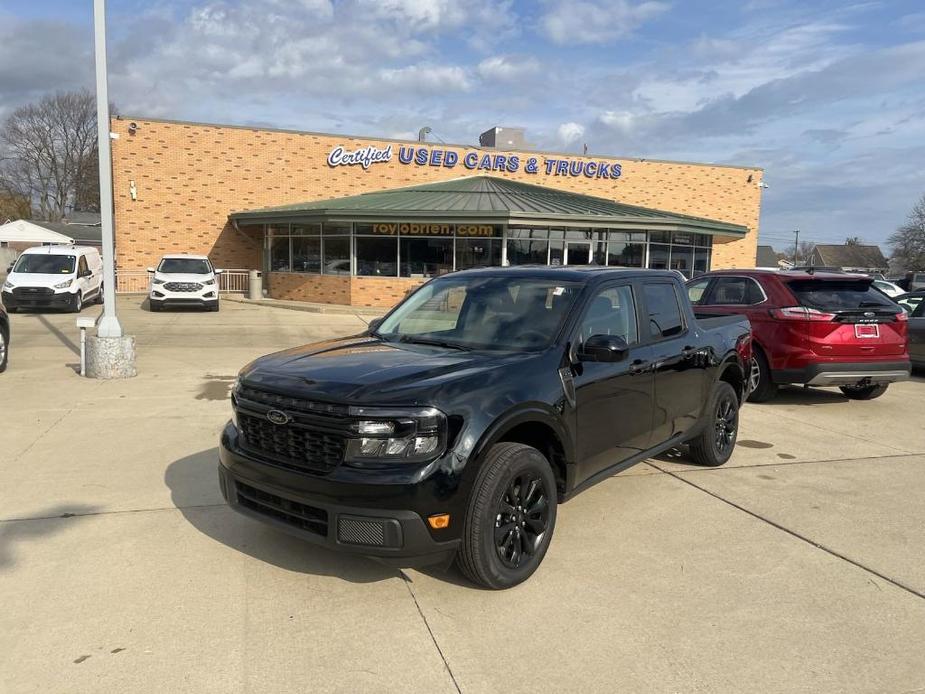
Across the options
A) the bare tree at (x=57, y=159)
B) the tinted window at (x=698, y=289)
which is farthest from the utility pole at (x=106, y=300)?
the bare tree at (x=57, y=159)

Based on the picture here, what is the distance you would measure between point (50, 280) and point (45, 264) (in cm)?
110

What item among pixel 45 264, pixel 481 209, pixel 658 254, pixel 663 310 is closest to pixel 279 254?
pixel 481 209

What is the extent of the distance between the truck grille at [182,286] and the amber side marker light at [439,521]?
18.4 m

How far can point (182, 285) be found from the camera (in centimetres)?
1978

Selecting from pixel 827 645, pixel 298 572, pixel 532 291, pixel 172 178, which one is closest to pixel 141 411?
pixel 298 572

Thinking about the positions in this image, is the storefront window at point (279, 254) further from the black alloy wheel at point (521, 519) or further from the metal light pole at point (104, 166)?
the black alloy wheel at point (521, 519)

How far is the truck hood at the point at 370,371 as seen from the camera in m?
3.33

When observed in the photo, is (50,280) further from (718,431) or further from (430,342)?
(718,431)

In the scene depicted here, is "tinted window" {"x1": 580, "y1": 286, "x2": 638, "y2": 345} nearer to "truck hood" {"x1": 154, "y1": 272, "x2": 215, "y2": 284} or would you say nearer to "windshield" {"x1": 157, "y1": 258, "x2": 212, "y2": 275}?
"truck hood" {"x1": 154, "y1": 272, "x2": 215, "y2": 284}

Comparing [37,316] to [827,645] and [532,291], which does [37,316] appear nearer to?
[532,291]

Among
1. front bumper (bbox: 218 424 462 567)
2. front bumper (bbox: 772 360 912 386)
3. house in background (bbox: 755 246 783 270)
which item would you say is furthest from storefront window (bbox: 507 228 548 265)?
house in background (bbox: 755 246 783 270)

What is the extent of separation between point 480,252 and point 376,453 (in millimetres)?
21465

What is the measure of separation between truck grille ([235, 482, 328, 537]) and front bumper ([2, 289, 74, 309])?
57.3ft

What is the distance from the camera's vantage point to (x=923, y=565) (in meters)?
4.09
